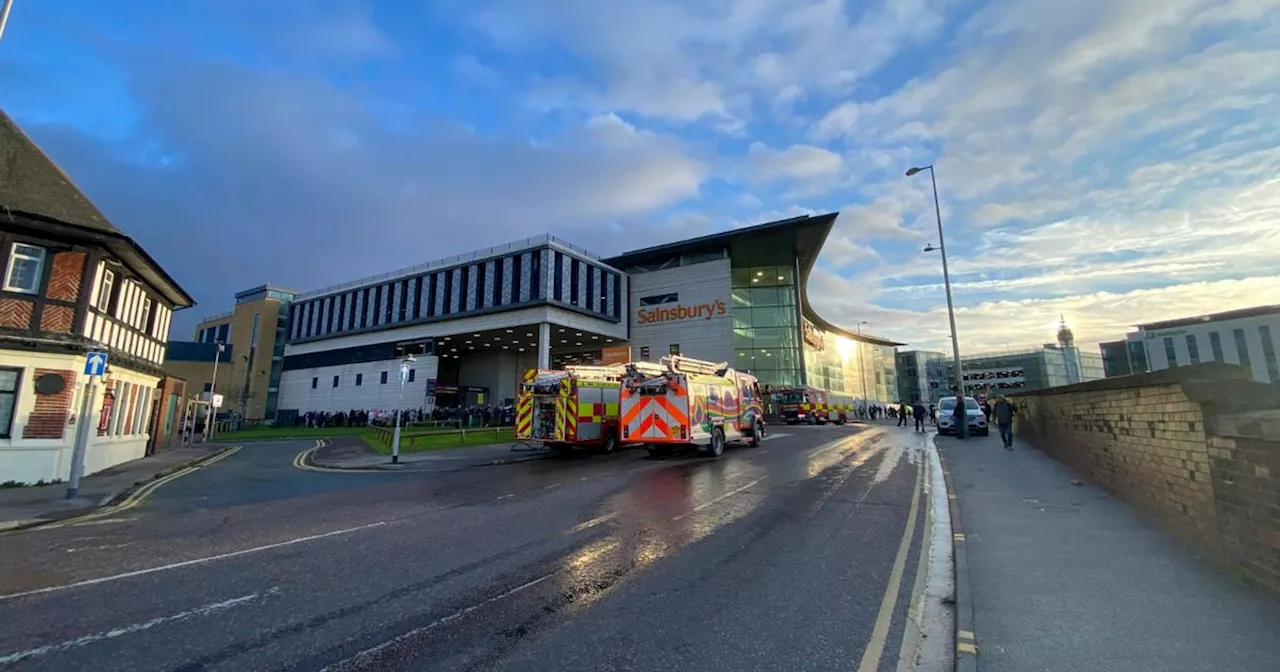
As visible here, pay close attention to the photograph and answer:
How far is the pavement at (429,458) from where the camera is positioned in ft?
53.6

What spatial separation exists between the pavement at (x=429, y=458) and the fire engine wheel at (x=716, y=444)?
4776mm

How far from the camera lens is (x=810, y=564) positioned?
5824mm

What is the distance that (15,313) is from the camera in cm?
1298

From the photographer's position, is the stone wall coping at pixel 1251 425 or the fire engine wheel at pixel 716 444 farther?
the fire engine wheel at pixel 716 444

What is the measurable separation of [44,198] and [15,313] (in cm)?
304

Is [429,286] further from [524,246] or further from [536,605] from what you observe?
[536,605]

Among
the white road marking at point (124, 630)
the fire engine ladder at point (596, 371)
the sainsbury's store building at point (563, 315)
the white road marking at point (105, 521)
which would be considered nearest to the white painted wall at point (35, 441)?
the white road marking at point (105, 521)

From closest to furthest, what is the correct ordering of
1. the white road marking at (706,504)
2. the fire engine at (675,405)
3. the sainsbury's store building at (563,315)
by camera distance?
the white road marking at (706,504)
the fire engine at (675,405)
the sainsbury's store building at (563,315)

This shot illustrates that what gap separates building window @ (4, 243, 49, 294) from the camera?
43.0ft

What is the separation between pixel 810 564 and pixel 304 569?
5.39 meters

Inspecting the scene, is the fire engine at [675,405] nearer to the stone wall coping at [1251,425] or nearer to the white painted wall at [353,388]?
the stone wall coping at [1251,425]

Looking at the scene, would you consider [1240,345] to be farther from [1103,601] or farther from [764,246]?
[764,246]

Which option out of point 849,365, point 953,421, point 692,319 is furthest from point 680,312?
point 849,365

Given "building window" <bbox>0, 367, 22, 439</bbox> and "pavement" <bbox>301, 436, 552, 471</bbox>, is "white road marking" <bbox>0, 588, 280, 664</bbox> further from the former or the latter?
"building window" <bbox>0, 367, 22, 439</bbox>
